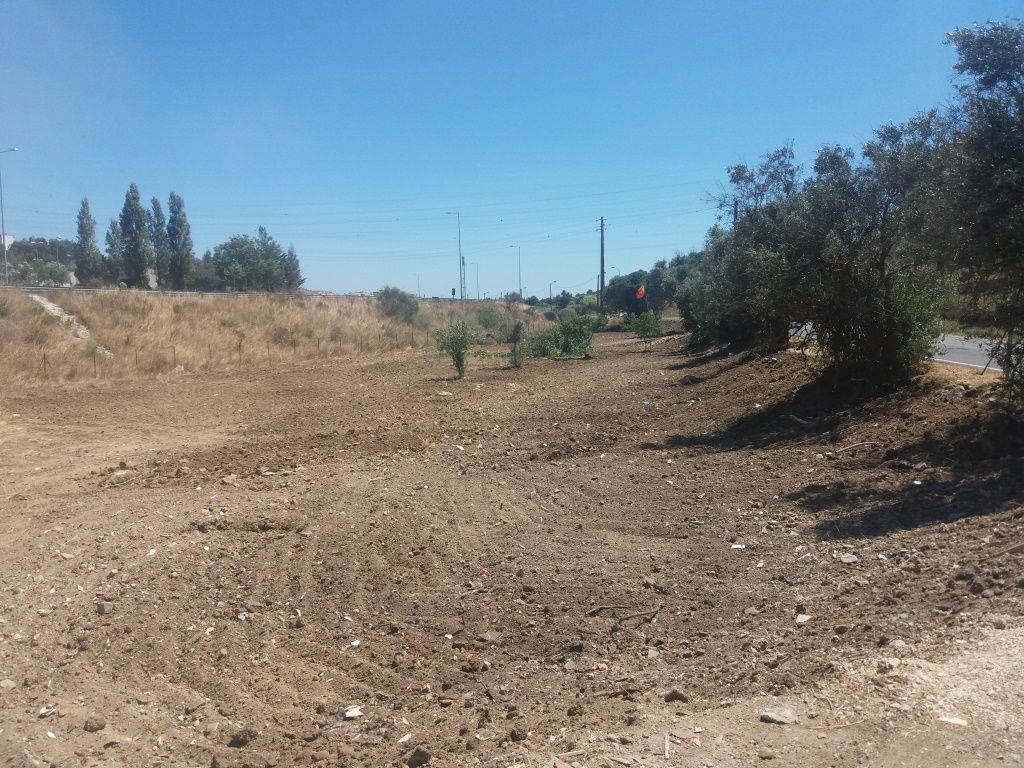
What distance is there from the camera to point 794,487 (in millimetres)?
9539

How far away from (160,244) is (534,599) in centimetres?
7202

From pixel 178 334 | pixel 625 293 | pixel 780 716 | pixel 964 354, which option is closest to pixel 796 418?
pixel 964 354

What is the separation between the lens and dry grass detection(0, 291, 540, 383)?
2802 centimetres

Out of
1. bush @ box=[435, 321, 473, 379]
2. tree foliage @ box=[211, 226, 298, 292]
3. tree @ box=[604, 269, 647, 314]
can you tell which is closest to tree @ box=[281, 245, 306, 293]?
tree foliage @ box=[211, 226, 298, 292]

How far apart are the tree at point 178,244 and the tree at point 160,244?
39 centimetres

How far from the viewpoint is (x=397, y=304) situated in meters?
61.4

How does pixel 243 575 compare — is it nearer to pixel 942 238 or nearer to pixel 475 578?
pixel 475 578

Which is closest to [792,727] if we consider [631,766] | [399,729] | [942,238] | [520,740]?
[631,766]

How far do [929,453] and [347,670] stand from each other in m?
7.01

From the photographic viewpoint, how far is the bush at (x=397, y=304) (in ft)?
198

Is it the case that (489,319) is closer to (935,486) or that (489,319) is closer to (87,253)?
(87,253)

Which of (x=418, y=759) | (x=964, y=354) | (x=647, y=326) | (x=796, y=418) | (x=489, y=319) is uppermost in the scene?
(x=489, y=319)

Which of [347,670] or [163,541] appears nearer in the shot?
[347,670]

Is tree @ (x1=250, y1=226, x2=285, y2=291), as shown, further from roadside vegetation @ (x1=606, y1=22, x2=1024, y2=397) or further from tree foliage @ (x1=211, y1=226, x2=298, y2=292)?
roadside vegetation @ (x1=606, y1=22, x2=1024, y2=397)
